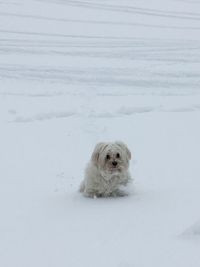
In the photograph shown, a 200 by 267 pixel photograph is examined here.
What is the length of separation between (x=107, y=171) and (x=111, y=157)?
0.19 metres

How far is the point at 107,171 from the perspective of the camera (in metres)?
7.20

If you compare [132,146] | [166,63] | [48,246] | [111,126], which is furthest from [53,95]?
[48,246]

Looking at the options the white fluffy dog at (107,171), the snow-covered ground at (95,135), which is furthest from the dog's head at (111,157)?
the snow-covered ground at (95,135)

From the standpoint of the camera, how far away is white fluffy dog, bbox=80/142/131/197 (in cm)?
711

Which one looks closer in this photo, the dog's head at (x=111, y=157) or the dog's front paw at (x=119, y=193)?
the dog's head at (x=111, y=157)

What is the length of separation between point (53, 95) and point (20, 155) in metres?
4.19

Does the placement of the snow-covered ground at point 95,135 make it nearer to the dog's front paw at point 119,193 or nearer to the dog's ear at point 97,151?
the dog's front paw at point 119,193

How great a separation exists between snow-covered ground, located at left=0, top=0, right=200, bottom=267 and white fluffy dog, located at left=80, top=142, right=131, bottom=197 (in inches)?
7.5

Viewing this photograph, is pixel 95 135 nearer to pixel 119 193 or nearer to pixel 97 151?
pixel 119 193

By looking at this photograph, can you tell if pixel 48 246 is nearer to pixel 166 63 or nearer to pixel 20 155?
pixel 20 155

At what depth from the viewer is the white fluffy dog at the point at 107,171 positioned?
7113mm

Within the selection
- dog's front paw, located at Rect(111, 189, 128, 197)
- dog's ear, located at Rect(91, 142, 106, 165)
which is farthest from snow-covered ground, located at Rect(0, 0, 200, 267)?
dog's ear, located at Rect(91, 142, 106, 165)

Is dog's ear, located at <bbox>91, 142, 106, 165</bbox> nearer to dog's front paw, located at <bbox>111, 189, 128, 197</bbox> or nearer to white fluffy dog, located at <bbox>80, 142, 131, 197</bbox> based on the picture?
white fluffy dog, located at <bbox>80, 142, 131, 197</bbox>

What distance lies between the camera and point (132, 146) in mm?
10492
